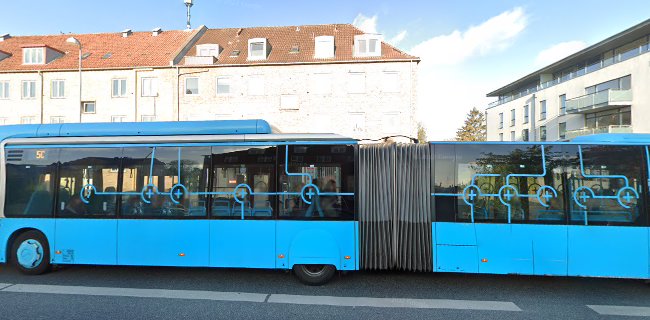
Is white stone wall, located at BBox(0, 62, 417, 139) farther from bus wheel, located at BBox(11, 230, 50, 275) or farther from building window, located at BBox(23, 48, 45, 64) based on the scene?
bus wheel, located at BBox(11, 230, 50, 275)

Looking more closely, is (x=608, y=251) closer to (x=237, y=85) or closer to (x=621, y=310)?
(x=621, y=310)

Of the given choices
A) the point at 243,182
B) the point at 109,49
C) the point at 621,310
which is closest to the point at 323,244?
the point at 243,182

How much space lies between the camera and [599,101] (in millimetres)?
27984

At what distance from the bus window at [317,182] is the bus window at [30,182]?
4364 millimetres

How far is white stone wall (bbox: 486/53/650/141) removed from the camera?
25031 millimetres

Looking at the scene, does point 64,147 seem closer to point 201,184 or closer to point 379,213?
point 201,184

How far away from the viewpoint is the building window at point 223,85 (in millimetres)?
24328

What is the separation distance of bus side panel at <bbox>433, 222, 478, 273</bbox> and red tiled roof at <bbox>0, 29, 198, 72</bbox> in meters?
24.7

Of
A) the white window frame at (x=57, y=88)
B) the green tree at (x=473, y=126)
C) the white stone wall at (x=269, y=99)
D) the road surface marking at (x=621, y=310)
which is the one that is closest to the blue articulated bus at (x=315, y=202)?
the road surface marking at (x=621, y=310)

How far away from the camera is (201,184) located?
5.74 meters

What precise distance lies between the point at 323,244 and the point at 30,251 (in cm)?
538

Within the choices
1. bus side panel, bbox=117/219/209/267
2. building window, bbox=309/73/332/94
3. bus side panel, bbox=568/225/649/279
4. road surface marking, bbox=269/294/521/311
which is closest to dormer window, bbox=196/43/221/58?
building window, bbox=309/73/332/94

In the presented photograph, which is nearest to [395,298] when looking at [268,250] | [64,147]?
A: [268,250]

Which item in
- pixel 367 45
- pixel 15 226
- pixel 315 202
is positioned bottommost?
pixel 15 226
